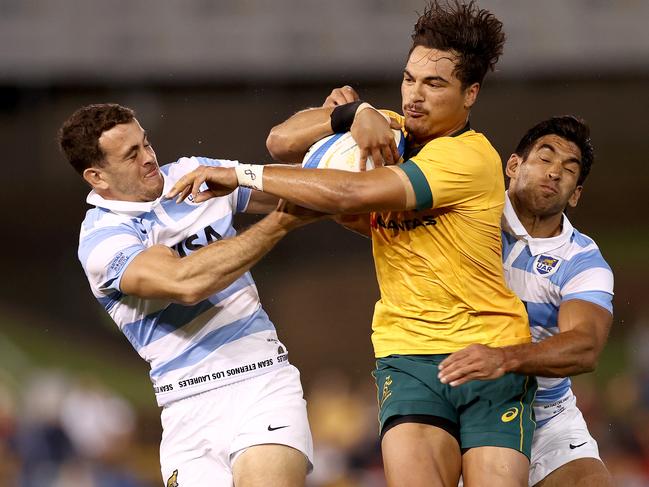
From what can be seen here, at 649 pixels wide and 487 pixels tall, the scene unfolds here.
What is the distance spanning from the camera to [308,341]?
373 inches

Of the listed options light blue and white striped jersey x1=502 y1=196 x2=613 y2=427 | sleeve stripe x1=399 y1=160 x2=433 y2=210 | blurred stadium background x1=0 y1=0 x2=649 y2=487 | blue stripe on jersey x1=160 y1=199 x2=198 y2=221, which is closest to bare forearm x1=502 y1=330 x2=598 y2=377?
light blue and white striped jersey x1=502 y1=196 x2=613 y2=427

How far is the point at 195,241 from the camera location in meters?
4.77

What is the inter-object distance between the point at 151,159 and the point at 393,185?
1.36 meters

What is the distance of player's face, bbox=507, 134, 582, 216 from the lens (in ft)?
16.5

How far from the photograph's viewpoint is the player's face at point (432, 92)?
4.21 m

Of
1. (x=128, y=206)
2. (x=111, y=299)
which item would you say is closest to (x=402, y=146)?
(x=128, y=206)

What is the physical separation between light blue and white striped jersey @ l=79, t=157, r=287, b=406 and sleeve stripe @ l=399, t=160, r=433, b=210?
97 cm

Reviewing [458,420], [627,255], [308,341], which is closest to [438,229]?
[458,420]

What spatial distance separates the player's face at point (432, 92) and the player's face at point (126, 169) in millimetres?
1271

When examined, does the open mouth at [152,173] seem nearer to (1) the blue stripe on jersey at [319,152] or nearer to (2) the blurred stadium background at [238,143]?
(1) the blue stripe on jersey at [319,152]

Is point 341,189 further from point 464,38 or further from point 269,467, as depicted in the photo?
point 269,467

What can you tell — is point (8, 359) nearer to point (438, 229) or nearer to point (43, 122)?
point (43, 122)

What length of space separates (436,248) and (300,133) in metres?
0.78

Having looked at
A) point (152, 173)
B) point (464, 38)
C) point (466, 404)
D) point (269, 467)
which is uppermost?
point (464, 38)
